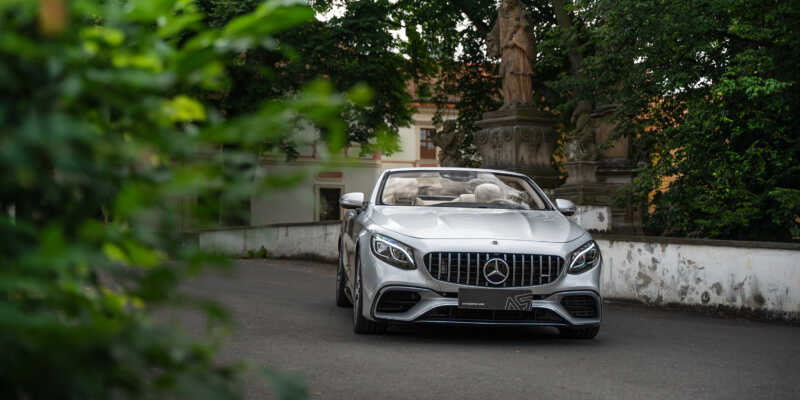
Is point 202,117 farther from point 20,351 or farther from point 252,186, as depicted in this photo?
point 20,351

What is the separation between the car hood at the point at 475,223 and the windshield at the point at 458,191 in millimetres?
279

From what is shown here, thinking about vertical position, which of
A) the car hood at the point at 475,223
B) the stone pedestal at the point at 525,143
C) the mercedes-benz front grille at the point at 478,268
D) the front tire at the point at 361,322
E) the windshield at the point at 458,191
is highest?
the stone pedestal at the point at 525,143

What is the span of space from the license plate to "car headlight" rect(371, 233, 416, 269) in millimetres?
474

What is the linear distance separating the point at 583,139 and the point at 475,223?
15.9 m

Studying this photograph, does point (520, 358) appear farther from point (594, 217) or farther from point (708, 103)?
point (594, 217)

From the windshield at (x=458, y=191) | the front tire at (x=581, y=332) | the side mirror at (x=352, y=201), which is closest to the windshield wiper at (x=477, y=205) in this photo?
the windshield at (x=458, y=191)

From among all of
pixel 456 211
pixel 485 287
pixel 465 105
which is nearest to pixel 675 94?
pixel 456 211

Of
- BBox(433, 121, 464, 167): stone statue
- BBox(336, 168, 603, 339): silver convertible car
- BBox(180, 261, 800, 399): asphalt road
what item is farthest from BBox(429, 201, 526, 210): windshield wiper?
BBox(433, 121, 464, 167): stone statue

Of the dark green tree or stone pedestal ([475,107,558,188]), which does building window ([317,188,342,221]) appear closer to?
stone pedestal ([475,107,558,188])

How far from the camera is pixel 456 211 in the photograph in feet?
26.8

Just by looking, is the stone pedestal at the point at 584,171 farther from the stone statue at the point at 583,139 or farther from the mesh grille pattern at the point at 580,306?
the mesh grille pattern at the point at 580,306

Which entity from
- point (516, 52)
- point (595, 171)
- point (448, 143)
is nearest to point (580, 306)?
point (516, 52)

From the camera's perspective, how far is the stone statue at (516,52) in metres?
20.5

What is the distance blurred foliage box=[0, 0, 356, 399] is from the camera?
45.3 inches
